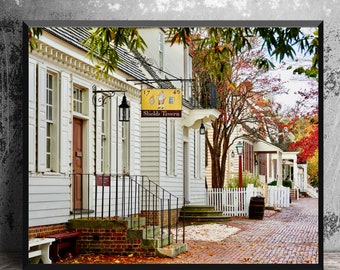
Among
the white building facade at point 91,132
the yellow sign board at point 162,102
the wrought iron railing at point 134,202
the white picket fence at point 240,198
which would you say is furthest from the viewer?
the white picket fence at point 240,198

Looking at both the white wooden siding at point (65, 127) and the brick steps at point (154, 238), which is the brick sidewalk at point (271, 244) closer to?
the brick steps at point (154, 238)

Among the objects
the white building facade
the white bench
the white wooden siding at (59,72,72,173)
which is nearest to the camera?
the white bench

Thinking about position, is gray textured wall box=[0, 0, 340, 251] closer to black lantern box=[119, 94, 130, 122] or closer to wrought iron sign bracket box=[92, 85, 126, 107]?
wrought iron sign bracket box=[92, 85, 126, 107]

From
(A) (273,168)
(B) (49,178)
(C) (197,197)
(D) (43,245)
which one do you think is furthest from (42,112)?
(A) (273,168)

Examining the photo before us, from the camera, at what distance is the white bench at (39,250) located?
11157 millimetres

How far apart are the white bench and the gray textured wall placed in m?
1.13

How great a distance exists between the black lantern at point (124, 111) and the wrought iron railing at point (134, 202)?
802 mm

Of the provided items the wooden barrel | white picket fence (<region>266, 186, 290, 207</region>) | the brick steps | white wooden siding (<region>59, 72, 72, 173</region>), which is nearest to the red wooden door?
white wooden siding (<region>59, 72, 72, 173</region>)

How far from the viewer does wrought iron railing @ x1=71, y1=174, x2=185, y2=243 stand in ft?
38.8

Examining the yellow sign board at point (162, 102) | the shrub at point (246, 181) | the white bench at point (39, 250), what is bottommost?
the white bench at point (39, 250)

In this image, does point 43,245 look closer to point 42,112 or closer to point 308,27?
point 42,112

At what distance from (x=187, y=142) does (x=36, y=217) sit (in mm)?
2469

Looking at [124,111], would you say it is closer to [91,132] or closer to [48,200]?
[91,132]

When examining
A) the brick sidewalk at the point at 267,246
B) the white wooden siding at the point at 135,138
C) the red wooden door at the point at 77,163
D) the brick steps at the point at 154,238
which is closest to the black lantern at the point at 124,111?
the white wooden siding at the point at 135,138
